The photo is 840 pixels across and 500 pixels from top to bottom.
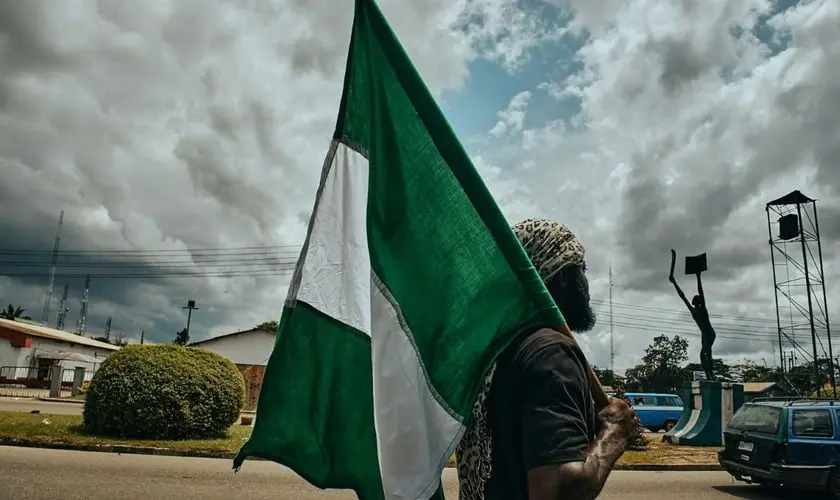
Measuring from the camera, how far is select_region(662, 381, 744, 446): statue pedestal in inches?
742

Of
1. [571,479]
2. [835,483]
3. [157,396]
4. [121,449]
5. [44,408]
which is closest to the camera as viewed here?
[571,479]

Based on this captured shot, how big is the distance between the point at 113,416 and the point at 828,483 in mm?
12883

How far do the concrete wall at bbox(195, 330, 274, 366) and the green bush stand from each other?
35.3 meters

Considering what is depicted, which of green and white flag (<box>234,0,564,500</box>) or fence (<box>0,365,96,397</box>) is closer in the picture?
green and white flag (<box>234,0,564,500</box>)

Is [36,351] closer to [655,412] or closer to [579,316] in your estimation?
[655,412]

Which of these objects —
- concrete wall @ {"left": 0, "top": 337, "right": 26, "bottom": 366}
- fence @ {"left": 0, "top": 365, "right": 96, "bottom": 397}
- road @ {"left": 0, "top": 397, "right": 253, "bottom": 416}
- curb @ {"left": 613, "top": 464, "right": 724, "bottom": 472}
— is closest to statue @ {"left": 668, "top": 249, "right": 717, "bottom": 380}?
curb @ {"left": 613, "top": 464, "right": 724, "bottom": 472}

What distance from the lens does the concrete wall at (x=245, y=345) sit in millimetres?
49000

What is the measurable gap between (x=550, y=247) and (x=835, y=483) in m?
10.6

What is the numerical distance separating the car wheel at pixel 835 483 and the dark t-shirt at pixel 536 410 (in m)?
10.5

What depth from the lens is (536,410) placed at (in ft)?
5.65

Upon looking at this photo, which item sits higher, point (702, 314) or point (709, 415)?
point (702, 314)

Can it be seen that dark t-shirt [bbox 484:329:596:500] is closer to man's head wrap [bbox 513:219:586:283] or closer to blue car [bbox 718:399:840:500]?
man's head wrap [bbox 513:219:586:283]

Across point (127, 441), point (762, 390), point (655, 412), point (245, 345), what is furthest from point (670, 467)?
point (245, 345)

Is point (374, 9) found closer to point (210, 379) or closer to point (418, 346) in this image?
point (418, 346)
